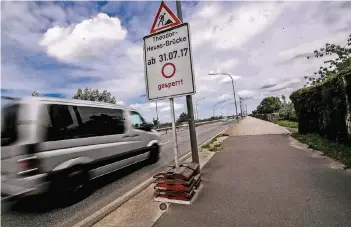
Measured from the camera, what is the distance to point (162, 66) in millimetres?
4664

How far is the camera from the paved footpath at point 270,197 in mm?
3320

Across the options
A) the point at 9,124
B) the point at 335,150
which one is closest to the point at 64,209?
the point at 9,124

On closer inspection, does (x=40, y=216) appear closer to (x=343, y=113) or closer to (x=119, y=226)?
(x=119, y=226)

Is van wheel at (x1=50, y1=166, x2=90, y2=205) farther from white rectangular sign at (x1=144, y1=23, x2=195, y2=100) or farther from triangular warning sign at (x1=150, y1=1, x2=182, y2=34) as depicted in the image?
triangular warning sign at (x1=150, y1=1, x2=182, y2=34)

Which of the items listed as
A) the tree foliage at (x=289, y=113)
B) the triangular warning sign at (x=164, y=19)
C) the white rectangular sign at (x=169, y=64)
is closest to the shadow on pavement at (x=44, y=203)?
the white rectangular sign at (x=169, y=64)

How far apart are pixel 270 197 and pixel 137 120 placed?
466cm

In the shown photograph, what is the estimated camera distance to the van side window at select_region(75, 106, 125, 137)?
5.26 m

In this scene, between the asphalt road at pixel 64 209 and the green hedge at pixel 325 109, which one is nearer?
the asphalt road at pixel 64 209

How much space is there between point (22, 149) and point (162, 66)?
2.76m

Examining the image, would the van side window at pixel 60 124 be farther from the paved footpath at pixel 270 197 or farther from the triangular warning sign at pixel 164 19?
the paved footpath at pixel 270 197

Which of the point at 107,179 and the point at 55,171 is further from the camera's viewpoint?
the point at 107,179

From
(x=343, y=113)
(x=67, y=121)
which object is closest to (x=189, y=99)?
(x=67, y=121)

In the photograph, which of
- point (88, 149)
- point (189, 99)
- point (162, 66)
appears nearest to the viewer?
point (162, 66)

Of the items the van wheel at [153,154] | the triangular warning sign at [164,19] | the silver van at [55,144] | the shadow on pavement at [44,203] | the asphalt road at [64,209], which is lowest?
the asphalt road at [64,209]
